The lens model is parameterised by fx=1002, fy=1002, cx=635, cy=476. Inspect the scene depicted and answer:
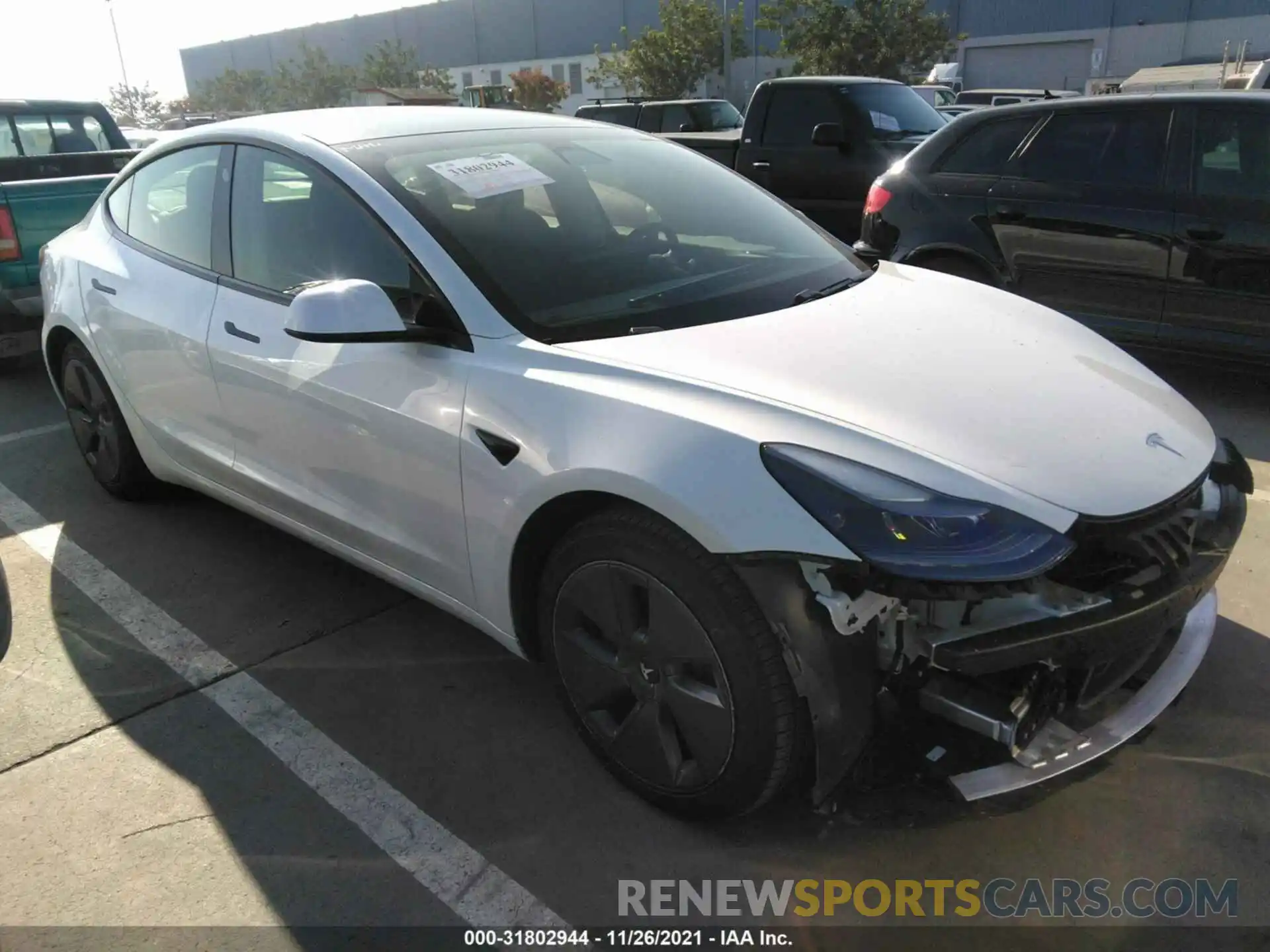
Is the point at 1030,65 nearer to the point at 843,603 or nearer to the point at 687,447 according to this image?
the point at 687,447

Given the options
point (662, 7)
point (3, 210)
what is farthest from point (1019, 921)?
point (662, 7)

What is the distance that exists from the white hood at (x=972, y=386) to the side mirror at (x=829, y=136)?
6254 mm

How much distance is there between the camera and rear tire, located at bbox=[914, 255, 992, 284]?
599cm

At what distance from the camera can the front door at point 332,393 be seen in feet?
8.84

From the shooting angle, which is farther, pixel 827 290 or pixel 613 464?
pixel 827 290

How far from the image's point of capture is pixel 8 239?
5.92 meters

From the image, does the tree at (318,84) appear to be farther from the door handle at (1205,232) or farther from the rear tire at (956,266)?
the door handle at (1205,232)

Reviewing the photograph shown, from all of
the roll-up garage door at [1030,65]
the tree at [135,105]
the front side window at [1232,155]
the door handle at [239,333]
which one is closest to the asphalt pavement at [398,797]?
the door handle at [239,333]

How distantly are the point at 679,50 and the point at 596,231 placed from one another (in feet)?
140

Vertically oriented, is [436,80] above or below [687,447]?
above

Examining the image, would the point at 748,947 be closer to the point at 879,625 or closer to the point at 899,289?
the point at 879,625

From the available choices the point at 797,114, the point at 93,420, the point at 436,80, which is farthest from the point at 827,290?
the point at 436,80

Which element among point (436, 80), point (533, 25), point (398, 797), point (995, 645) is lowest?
point (398, 797)

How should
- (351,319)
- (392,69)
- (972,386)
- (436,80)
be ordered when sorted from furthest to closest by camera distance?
(392,69), (436,80), (351,319), (972,386)
